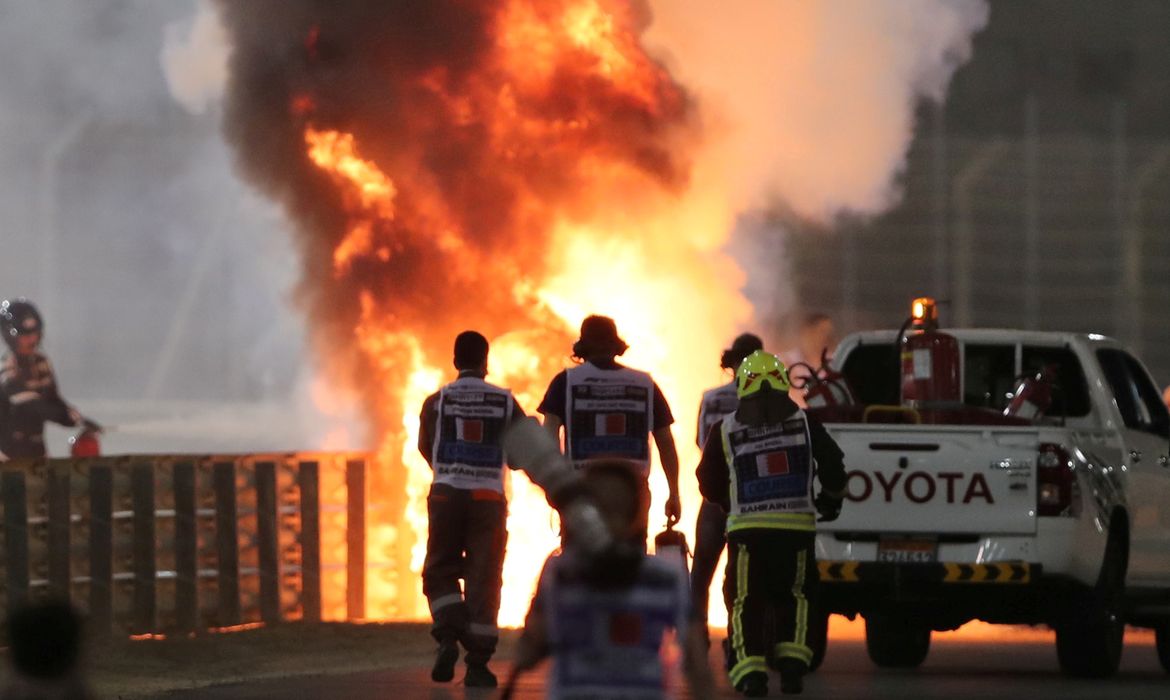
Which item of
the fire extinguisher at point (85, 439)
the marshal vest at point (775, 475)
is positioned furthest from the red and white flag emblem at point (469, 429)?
the fire extinguisher at point (85, 439)

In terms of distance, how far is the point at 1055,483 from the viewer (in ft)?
43.9

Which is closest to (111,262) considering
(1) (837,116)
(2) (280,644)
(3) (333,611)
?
(1) (837,116)

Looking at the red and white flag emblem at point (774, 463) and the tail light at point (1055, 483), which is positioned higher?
the red and white flag emblem at point (774, 463)

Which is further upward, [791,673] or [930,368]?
[930,368]

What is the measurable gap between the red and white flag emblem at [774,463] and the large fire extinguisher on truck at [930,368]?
295 centimetres

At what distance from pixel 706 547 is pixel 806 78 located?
12115 mm

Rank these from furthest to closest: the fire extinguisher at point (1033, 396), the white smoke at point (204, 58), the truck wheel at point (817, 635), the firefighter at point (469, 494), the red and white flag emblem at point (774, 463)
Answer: the white smoke at point (204, 58) → the fire extinguisher at point (1033, 396) → the truck wheel at point (817, 635) → the firefighter at point (469, 494) → the red and white flag emblem at point (774, 463)

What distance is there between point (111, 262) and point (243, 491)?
27.5 metres

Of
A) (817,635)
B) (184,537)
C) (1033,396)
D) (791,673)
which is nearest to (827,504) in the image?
(791,673)

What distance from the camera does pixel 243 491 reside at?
19.2 m

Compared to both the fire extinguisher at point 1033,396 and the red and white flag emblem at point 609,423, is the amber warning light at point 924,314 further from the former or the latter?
the red and white flag emblem at point 609,423

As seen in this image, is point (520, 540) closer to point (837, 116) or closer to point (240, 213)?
point (837, 116)

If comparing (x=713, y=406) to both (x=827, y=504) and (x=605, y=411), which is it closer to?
(x=605, y=411)

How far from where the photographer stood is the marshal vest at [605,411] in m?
13.4
